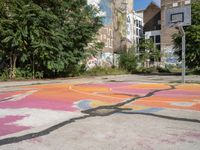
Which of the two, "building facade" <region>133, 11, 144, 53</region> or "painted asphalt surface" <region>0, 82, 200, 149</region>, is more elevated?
"building facade" <region>133, 11, 144, 53</region>

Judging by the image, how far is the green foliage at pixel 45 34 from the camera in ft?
78.9

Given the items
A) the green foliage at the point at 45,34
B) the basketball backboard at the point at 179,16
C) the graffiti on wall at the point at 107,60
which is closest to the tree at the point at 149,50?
the graffiti on wall at the point at 107,60

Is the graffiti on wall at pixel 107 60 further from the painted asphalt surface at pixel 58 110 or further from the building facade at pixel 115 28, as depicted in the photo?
the painted asphalt surface at pixel 58 110

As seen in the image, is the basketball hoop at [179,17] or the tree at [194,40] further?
the tree at [194,40]

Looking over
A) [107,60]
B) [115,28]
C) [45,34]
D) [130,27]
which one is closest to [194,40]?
[107,60]

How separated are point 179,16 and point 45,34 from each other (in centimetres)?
1010

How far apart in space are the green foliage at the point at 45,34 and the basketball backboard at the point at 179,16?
24.8 ft

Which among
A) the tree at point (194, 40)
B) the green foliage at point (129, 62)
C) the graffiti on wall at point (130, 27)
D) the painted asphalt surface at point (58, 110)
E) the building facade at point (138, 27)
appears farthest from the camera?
the building facade at point (138, 27)

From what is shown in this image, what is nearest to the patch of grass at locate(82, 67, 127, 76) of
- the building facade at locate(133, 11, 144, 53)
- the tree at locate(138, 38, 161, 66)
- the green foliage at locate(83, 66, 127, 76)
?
the green foliage at locate(83, 66, 127, 76)

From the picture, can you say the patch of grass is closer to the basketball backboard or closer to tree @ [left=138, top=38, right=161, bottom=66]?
tree @ [left=138, top=38, right=161, bottom=66]

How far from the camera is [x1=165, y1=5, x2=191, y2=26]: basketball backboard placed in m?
22.4

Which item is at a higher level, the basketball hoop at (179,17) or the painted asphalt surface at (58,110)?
the basketball hoop at (179,17)

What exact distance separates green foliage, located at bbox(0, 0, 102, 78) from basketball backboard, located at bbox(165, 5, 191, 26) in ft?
24.8

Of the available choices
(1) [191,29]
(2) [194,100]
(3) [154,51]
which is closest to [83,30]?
(1) [191,29]
